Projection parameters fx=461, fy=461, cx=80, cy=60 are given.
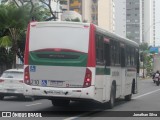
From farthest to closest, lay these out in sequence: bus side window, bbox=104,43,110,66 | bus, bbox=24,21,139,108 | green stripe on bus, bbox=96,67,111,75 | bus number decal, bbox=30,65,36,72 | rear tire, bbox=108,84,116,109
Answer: rear tire, bbox=108,84,116,109 < bus side window, bbox=104,43,110,66 < green stripe on bus, bbox=96,67,111,75 < bus number decal, bbox=30,65,36,72 < bus, bbox=24,21,139,108

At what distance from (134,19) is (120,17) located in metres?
6.02

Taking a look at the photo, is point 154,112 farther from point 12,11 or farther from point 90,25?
point 12,11

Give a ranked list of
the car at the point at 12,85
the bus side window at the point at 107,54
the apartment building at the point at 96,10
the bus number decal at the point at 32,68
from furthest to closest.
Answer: the apartment building at the point at 96,10 → the car at the point at 12,85 → the bus side window at the point at 107,54 → the bus number decal at the point at 32,68

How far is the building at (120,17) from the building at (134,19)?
254 centimetres

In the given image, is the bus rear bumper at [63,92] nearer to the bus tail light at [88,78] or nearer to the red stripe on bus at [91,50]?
the bus tail light at [88,78]

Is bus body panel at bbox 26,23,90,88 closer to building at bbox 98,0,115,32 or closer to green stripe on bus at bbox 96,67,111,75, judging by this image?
green stripe on bus at bbox 96,67,111,75

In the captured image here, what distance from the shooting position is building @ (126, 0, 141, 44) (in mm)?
167000

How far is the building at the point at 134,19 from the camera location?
16700 cm

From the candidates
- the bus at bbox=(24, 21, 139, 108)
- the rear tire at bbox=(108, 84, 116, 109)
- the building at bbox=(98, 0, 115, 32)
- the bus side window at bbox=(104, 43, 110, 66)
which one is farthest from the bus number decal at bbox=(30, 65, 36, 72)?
the building at bbox=(98, 0, 115, 32)

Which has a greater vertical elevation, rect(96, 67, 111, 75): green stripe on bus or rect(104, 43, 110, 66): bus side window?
rect(104, 43, 110, 66): bus side window

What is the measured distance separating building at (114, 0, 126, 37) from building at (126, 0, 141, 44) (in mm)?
2536

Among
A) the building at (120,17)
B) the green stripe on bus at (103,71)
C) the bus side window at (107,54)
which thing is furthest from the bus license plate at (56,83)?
the building at (120,17)

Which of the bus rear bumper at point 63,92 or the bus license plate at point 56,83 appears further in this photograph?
the bus license plate at point 56,83

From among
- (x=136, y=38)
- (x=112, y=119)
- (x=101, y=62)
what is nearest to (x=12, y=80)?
(x=101, y=62)
